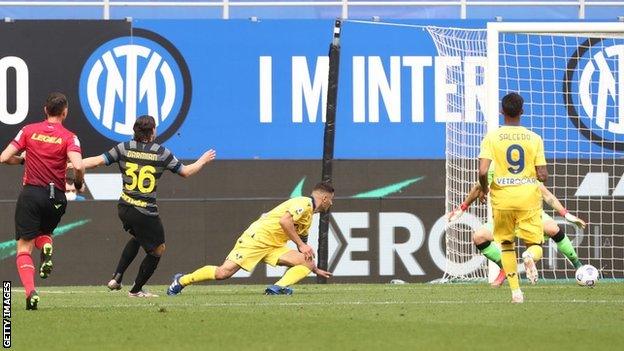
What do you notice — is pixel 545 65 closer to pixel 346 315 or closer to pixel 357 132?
pixel 357 132

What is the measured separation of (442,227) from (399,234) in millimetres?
596

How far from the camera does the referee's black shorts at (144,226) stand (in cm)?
1408

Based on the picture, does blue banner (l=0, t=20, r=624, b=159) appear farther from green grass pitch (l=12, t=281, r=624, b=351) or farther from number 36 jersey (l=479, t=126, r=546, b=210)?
number 36 jersey (l=479, t=126, r=546, b=210)

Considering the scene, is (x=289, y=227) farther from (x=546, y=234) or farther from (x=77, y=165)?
(x=546, y=234)

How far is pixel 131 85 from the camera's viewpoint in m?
21.5

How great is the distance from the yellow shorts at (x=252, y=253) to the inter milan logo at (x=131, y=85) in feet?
21.6

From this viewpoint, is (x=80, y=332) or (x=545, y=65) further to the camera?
(x=545, y=65)

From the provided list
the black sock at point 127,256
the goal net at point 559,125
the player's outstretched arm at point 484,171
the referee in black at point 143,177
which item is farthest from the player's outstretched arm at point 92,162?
the goal net at point 559,125

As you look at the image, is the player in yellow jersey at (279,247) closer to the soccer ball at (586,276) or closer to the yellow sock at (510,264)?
the yellow sock at (510,264)

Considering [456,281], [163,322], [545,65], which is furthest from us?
[545,65]

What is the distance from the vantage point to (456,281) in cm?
1930

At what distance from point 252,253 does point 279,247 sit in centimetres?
31

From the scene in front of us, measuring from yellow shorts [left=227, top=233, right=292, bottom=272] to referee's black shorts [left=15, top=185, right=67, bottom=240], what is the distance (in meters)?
3.03

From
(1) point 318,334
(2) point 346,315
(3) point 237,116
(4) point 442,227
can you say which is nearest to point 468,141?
(4) point 442,227
